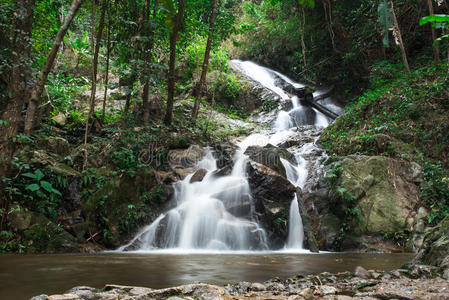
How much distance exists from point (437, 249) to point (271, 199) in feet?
15.2

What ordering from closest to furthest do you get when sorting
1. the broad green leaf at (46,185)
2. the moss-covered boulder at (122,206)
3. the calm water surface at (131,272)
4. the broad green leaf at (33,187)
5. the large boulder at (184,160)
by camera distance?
the calm water surface at (131,272) < the broad green leaf at (33,187) < the broad green leaf at (46,185) < the moss-covered boulder at (122,206) < the large boulder at (184,160)

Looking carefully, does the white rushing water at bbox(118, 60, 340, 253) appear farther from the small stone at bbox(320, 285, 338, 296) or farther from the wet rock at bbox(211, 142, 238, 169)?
the small stone at bbox(320, 285, 338, 296)

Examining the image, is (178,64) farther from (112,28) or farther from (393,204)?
(393,204)

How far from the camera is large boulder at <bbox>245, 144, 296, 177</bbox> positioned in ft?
29.8

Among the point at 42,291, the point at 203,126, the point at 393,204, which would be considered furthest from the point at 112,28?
the point at 393,204

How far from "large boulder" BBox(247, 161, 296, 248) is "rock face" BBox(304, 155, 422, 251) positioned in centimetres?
81

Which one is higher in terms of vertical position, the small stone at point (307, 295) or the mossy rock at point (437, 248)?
the mossy rock at point (437, 248)

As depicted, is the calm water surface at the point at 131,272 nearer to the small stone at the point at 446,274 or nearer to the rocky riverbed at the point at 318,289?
the rocky riverbed at the point at 318,289

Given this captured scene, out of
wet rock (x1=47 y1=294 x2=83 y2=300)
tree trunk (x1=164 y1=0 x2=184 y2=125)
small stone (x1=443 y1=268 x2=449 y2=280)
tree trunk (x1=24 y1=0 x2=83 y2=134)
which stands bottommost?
wet rock (x1=47 y1=294 x2=83 y2=300)

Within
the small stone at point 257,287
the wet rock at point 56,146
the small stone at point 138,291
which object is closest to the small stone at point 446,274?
the small stone at point 257,287

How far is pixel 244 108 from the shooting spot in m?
17.9

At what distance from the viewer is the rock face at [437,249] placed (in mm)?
3319

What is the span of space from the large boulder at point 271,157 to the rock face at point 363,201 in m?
1.22

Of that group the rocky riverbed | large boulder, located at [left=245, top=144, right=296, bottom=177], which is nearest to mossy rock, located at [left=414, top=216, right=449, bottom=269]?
the rocky riverbed
